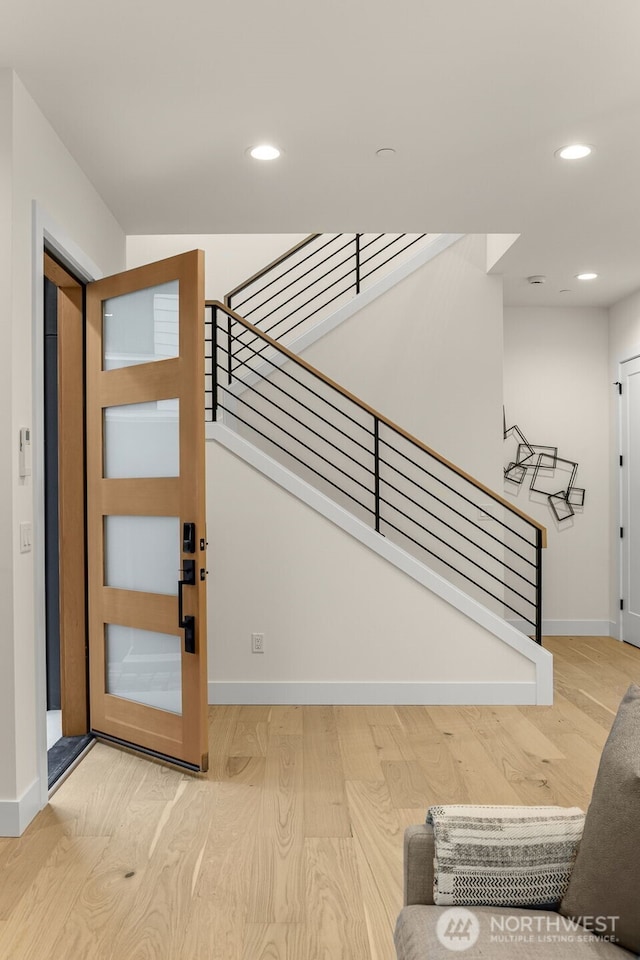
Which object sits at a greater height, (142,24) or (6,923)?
(142,24)

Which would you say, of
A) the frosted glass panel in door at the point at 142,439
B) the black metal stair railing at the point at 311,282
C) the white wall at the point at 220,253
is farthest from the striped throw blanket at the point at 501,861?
the white wall at the point at 220,253

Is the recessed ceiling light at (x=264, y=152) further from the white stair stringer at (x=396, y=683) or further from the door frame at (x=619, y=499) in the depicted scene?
the door frame at (x=619, y=499)

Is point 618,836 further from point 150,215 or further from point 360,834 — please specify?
point 150,215

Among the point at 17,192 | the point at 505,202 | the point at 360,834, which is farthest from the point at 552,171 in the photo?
the point at 360,834

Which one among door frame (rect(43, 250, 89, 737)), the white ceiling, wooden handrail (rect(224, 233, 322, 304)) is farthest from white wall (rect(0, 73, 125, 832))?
wooden handrail (rect(224, 233, 322, 304))

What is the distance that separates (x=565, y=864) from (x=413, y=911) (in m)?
0.32

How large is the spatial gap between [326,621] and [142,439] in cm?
167

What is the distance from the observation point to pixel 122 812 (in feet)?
10.2

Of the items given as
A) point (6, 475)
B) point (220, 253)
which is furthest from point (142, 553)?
point (220, 253)

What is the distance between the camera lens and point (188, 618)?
3.44 meters

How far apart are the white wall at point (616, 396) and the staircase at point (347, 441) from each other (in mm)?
782

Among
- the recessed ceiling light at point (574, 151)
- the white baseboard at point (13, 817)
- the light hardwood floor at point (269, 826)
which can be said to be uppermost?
the recessed ceiling light at point (574, 151)

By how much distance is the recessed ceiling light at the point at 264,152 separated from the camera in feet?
11.4

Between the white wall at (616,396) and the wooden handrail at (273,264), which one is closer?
the wooden handrail at (273,264)
